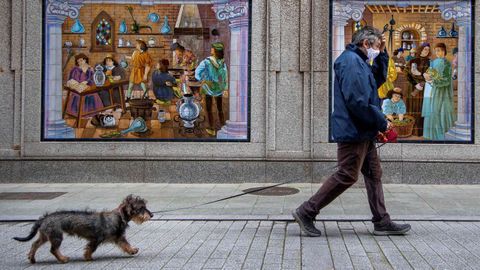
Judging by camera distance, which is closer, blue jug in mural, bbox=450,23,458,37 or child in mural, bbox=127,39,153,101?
blue jug in mural, bbox=450,23,458,37

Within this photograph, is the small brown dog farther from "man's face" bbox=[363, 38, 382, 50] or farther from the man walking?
"man's face" bbox=[363, 38, 382, 50]

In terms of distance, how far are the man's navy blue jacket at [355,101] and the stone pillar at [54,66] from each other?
6.69 m

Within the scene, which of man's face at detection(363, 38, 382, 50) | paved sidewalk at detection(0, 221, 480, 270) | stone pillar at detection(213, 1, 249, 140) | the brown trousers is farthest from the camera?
stone pillar at detection(213, 1, 249, 140)

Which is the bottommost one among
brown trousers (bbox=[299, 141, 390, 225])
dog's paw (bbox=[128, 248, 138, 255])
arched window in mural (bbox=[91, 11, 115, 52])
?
dog's paw (bbox=[128, 248, 138, 255])

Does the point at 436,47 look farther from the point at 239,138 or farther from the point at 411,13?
the point at 239,138

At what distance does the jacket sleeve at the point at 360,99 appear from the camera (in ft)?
21.1

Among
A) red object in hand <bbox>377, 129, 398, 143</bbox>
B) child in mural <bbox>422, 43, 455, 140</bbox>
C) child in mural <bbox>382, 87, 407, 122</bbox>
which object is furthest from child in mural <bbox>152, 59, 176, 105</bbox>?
red object in hand <bbox>377, 129, 398, 143</bbox>

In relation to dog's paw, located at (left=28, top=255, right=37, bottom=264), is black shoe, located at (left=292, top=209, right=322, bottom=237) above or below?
above

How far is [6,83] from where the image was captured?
1169 centimetres

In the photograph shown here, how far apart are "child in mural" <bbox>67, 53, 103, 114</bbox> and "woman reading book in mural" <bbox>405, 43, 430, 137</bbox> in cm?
598

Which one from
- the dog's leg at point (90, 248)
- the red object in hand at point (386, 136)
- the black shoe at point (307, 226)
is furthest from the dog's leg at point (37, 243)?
the red object in hand at point (386, 136)

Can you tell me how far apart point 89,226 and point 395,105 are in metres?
7.40

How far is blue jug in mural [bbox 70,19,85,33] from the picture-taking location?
11766 mm

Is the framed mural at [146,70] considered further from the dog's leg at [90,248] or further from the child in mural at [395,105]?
the dog's leg at [90,248]
